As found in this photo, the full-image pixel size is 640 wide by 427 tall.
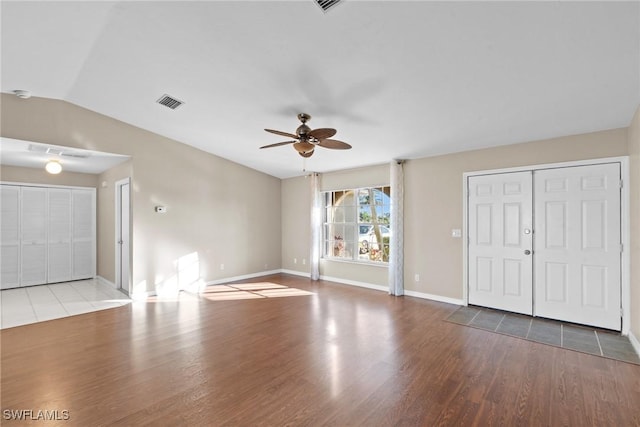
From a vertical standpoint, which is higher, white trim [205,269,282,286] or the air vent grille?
the air vent grille

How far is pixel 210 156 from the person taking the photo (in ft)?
21.2

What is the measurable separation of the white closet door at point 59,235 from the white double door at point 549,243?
8.25 m

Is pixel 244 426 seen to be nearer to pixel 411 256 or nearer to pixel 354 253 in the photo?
pixel 411 256

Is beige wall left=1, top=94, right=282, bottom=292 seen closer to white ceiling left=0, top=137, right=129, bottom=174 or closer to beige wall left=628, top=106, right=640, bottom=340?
white ceiling left=0, top=137, right=129, bottom=174

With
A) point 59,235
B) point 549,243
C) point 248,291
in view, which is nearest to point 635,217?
point 549,243

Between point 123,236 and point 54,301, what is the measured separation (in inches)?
58.2

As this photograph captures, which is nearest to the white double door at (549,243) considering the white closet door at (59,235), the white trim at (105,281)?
the white trim at (105,281)

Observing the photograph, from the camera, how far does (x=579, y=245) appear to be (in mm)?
3912

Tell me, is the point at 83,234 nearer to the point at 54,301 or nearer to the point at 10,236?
the point at 10,236

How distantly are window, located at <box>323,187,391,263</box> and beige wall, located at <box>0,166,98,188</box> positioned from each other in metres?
5.55

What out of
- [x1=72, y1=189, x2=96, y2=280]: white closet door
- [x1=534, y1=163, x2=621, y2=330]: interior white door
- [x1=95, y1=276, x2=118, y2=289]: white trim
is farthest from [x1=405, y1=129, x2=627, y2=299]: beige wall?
[x1=72, y1=189, x2=96, y2=280]: white closet door

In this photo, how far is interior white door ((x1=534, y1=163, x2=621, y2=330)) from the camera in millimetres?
3707

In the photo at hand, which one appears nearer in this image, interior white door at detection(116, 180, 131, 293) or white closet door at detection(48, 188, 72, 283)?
interior white door at detection(116, 180, 131, 293)

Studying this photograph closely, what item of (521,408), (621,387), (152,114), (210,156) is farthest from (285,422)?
(210,156)
